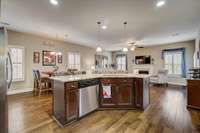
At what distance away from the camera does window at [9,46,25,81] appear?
5.43m

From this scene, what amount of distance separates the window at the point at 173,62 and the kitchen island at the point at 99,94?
19.3 feet

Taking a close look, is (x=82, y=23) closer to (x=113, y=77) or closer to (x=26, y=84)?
(x=113, y=77)

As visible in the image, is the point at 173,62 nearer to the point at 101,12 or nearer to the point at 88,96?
the point at 101,12

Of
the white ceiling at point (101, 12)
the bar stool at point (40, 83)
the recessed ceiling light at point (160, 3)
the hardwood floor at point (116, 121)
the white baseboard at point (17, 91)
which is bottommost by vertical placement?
the hardwood floor at point (116, 121)

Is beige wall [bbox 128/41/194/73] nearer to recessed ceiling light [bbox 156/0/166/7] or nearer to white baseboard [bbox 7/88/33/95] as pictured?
recessed ceiling light [bbox 156/0/166/7]

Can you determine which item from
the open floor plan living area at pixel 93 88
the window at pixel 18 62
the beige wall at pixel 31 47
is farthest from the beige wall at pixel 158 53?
the window at pixel 18 62

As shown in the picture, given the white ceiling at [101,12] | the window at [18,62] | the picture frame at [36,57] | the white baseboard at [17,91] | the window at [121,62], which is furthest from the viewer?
the window at [121,62]

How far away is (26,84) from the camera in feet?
19.0

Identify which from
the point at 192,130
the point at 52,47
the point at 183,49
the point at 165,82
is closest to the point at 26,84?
the point at 52,47

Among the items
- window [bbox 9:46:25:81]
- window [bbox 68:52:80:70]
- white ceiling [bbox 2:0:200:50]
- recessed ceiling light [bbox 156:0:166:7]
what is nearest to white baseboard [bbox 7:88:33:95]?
window [bbox 9:46:25:81]

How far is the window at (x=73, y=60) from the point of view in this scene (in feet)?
26.1

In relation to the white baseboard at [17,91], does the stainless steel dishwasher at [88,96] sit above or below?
above

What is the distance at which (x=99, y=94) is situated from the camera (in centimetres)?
350

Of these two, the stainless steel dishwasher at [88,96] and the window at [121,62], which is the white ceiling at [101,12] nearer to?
the stainless steel dishwasher at [88,96]
